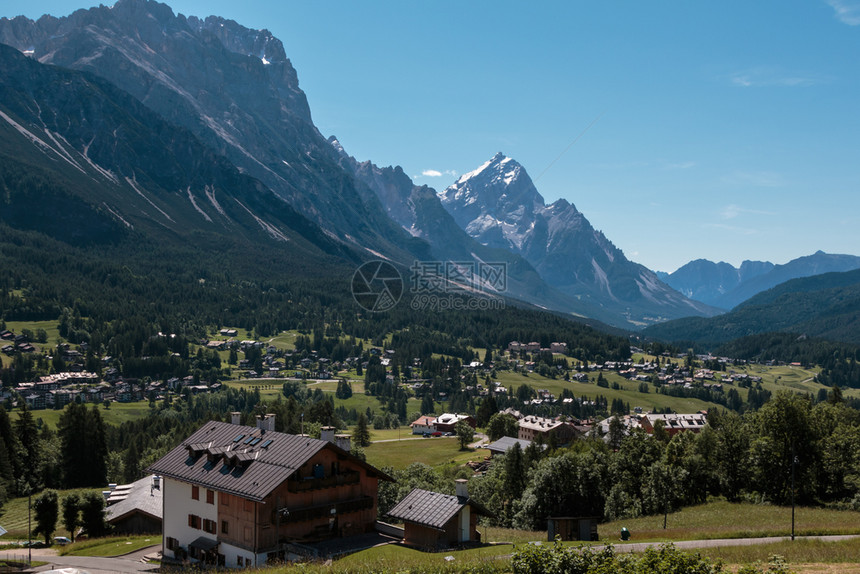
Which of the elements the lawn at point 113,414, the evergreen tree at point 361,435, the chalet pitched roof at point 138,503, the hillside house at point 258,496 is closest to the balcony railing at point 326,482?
the hillside house at point 258,496

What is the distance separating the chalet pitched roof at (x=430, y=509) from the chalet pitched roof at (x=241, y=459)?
162 inches

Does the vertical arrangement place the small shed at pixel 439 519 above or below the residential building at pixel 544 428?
above

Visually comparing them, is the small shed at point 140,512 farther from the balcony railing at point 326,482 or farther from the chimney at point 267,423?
the balcony railing at point 326,482

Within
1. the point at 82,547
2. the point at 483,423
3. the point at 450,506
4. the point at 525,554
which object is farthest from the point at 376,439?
the point at 525,554

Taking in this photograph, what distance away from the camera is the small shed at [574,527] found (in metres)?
48.9

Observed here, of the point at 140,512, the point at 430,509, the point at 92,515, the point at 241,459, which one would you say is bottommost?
the point at 92,515

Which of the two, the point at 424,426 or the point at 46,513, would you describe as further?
the point at 424,426

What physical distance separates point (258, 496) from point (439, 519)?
42.0 ft

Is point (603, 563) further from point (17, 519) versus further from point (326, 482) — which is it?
point (17, 519)

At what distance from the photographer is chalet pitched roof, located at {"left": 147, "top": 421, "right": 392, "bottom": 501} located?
151 ft

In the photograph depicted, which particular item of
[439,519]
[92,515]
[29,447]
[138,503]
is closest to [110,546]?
[138,503]

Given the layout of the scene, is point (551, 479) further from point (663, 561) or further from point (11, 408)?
point (11, 408)

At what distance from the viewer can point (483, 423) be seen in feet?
599

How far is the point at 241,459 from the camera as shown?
48.0m
